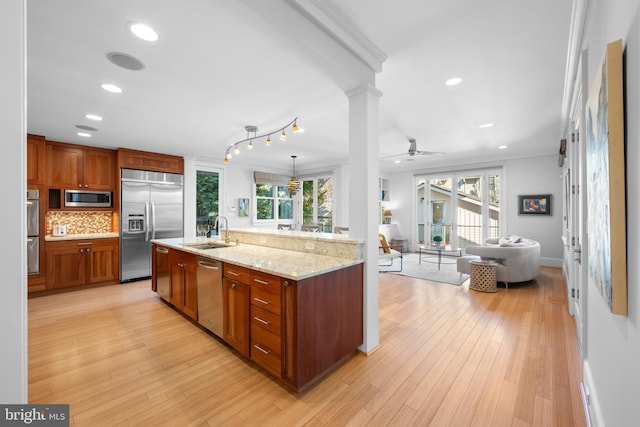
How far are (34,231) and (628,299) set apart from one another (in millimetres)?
6412

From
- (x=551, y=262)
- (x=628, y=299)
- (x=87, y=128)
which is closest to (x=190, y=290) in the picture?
(x=87, y=128)

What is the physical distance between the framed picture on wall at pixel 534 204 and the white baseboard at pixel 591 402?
5638 mm

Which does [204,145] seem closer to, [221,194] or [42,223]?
[221,194]

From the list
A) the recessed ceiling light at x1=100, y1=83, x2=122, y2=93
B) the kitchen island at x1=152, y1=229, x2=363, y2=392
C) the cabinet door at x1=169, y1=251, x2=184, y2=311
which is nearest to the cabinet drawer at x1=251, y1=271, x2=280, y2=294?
the kitchen island at x1=152, y1=229, x2=363, y2=392

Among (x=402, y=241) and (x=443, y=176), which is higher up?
(x=443, y=176)

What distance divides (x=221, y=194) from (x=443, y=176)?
20.1 feet

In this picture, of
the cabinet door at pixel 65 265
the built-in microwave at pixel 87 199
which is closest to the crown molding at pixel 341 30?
the built-in microwave at pixel 87 199

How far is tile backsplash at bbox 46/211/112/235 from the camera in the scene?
189 inches

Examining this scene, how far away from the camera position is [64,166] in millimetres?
4699

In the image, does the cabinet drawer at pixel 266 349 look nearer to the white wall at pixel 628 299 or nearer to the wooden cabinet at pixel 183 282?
the wooden cabinet at pixel 183 282

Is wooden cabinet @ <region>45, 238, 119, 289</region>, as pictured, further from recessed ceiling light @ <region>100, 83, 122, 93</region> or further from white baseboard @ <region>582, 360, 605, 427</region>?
white baseboard @ <region>582, 360, 605, 427</region>

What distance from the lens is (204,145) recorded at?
17.1ft

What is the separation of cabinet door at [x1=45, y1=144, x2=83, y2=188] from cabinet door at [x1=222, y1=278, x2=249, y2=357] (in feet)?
14.0

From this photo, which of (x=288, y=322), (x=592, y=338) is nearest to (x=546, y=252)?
(x=592, y=338)
